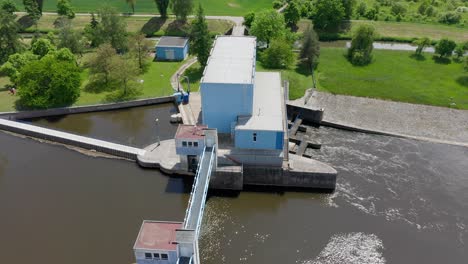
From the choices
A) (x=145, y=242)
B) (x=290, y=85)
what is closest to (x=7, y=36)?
(x=290, y=85)

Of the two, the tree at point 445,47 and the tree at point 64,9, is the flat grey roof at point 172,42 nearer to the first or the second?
the tree at point 64,9

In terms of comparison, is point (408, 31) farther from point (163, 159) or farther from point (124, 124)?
point (163, 159)

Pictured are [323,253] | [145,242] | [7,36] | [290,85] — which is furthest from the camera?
[7,36]

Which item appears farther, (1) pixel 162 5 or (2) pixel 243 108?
(1) pixel 162 5

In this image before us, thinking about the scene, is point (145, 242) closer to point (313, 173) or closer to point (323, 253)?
point (323, 253)

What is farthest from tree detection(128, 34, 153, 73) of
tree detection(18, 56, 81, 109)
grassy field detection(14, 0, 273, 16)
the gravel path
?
grassy field detection(14, 0, 273, 16)

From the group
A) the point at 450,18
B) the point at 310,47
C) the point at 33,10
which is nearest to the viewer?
the point at 310,47

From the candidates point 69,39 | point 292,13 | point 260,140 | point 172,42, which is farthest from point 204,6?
point 260,140
